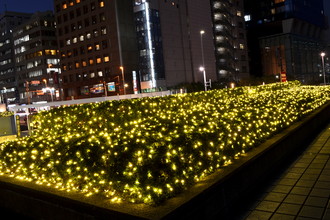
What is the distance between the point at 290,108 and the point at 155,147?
7178 mm

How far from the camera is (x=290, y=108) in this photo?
10.6 meters

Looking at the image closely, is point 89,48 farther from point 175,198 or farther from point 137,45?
point 175,198

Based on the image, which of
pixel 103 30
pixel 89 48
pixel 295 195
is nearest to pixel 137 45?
pixel 103 30

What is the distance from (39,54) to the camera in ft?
314

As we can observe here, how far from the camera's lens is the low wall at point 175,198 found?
429cm

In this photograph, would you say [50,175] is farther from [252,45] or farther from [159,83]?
[252,45]

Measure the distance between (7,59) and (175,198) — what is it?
127539 millimetres

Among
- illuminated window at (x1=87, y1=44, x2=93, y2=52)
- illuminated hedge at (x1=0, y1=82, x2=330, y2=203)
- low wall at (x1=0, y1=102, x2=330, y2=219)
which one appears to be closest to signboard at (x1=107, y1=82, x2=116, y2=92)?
illuminated window at (x1=87, y1=44, x2=93, y2=52)

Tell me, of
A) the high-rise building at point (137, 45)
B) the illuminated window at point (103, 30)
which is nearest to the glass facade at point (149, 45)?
the high-rise building at point (137, 45)

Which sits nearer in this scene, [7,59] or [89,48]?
[89,48]

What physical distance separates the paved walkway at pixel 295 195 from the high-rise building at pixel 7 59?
115 meters

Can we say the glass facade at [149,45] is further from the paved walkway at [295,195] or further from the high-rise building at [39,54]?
the paved walkway at [295,195]

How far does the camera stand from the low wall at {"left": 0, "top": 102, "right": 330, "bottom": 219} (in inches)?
169

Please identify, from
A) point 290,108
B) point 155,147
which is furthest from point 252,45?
point 155,147
